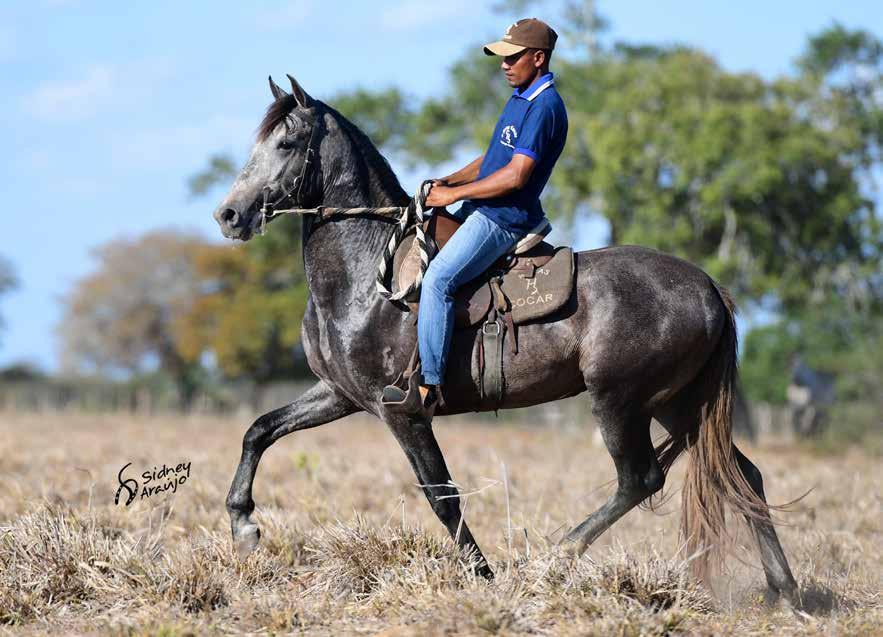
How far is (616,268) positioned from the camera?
20.8 feet

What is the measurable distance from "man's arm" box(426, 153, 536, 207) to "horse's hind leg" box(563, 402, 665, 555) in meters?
1.37

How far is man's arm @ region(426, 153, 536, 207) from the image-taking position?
237 inches

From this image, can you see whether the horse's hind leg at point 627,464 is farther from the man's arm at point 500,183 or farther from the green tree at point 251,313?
the green tree at point 251,313

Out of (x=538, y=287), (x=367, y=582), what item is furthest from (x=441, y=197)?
(x=367, y=582)

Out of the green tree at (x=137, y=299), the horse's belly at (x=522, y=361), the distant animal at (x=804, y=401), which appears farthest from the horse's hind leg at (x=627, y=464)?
the green tree at (x=137, y=299)

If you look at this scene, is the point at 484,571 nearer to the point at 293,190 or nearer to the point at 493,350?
the point at 493,350

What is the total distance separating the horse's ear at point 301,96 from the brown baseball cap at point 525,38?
1.11 m

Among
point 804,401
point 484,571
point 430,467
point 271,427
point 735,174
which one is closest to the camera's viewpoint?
point 484,571

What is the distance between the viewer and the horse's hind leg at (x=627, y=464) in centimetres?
616

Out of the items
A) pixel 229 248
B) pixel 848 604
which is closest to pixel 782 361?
pixel 229 248

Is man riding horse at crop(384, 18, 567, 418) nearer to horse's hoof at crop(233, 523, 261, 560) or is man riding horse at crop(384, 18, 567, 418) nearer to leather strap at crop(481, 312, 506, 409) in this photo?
leather strap at crop(481, 312, 506, 409)

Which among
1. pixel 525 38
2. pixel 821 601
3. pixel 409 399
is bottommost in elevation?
pixel 821 601

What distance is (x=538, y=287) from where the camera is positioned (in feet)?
20.3

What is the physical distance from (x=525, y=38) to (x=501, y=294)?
1.46 m
